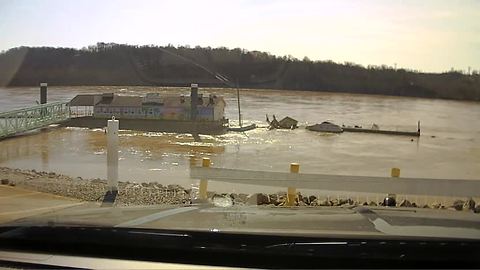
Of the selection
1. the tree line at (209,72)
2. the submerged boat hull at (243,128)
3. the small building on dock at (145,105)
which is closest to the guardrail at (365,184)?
the tree line at (209,72)

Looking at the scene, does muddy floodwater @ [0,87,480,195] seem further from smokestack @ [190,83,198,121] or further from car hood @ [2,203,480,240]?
car hood @ [2,203,480,240]

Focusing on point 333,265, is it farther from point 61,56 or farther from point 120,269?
point 61,56

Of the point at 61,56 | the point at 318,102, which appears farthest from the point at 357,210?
the point at 318,102

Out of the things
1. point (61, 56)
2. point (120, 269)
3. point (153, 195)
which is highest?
point (61, 56)

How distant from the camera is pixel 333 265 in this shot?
233 cm

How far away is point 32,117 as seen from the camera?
16516mm

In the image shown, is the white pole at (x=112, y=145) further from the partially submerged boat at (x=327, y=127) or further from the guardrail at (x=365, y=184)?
the partially submerged boat at (x=327, y=127)

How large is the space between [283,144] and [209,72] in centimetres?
872

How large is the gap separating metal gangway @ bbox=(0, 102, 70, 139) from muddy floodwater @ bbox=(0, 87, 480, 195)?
11.4 inches

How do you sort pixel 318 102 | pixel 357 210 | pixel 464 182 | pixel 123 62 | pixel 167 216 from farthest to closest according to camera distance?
pixel 318 102 → pixel 123 62 → pixel 464 182 → pixel 357 210 → pixel 167 216

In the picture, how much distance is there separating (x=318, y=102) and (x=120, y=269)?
82.4 feet

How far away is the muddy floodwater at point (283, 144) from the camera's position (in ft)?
53.2

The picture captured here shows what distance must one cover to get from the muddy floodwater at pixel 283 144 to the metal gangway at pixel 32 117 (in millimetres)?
289

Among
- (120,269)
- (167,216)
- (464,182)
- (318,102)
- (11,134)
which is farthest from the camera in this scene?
(318,102)
